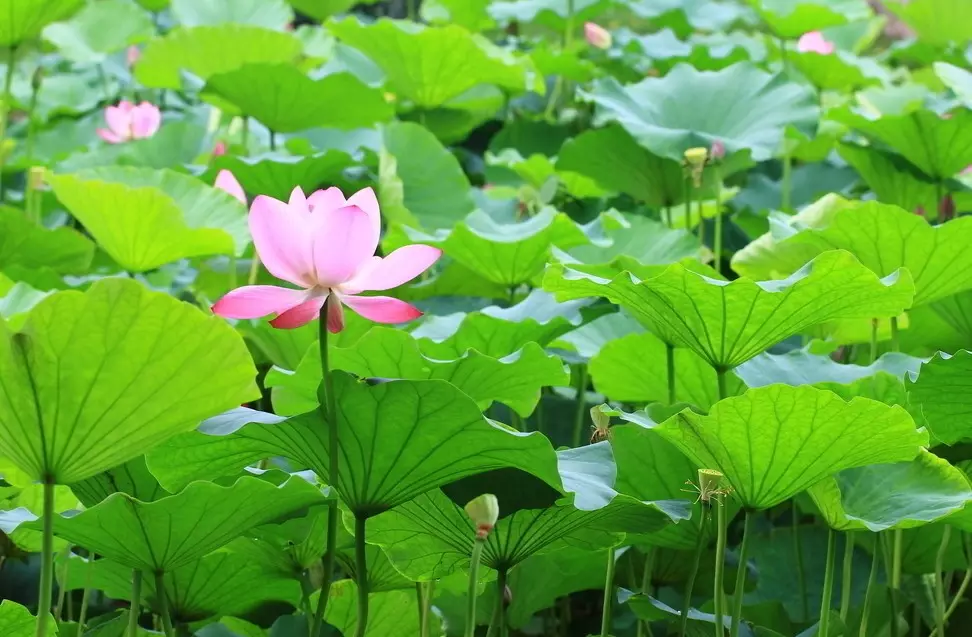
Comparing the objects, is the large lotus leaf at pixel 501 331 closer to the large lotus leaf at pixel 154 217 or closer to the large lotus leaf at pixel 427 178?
the large lotus leaf at pixel 154 217

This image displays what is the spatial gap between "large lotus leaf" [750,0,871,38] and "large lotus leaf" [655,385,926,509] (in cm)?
158

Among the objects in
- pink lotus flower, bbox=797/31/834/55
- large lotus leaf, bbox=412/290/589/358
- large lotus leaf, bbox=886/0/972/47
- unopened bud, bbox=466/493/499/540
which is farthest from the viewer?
Answer: large lotus leaf, bbox=886/0/972/47

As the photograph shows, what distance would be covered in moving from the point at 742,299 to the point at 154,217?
675 millimetres

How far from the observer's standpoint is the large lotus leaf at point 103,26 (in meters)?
2.55

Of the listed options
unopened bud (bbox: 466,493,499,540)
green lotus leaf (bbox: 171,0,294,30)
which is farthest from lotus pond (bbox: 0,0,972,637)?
green lotus leaf (bbox: 171,0,294,30)

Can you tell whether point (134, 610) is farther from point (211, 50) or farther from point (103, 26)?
point (103, 26)

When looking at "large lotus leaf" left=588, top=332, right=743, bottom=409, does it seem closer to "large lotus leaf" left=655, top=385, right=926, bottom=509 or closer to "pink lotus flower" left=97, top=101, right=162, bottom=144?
"large lotus leaf" left=655, top=385, right=926, bottom=509

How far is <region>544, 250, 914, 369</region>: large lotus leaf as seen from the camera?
2.74ft

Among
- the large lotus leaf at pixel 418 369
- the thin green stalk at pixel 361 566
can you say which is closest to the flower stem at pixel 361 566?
the thin green stalk at pixel 361 566

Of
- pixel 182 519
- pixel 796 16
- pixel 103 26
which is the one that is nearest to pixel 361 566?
pixel 182 519

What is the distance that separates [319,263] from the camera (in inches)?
28.7

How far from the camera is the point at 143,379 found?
2.18 feet

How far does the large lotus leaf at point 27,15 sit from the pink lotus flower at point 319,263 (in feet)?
3.09

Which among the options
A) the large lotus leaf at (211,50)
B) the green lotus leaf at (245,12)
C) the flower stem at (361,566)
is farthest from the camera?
the green lotus leaf at (245,12)
